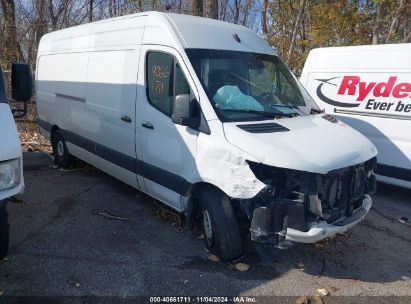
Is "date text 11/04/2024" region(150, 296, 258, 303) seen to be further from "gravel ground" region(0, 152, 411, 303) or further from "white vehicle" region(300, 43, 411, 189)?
"white vehicle" region(300, 43, 411, 189)

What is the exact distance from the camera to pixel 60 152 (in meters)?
7.68

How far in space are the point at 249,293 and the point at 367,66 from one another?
14.9 feet

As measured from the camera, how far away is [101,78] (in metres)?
5.95

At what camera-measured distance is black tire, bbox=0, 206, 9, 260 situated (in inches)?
148

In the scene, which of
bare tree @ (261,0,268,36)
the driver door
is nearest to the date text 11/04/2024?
the driver door

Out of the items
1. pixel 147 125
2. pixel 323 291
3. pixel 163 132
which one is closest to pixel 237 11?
pixel 147 125

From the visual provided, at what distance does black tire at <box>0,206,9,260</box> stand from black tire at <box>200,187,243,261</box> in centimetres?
192

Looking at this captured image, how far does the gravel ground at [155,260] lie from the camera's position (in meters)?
3.81

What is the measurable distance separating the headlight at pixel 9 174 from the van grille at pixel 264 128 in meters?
2.05

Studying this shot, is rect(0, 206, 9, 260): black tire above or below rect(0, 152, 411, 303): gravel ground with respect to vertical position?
above

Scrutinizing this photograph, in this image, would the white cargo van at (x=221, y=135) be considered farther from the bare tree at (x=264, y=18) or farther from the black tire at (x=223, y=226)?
the bare tree at (x=264, y=18)

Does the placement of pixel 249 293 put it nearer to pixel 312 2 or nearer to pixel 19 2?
pixel 312 2

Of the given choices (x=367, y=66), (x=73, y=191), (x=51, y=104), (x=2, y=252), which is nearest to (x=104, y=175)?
(x=73, y=191)

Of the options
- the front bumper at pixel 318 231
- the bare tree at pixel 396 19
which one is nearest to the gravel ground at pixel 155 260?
the front bumper at pixel 318 231
